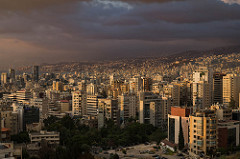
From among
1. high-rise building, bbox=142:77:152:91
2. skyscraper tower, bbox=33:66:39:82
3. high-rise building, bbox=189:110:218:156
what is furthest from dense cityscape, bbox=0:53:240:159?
skyscraper tower, bbox=33:66:39:82

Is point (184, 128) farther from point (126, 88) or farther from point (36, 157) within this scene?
point (126, 88)

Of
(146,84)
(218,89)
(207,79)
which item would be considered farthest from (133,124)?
(146,84)

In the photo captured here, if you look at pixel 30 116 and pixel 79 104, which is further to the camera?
pixel 79 104

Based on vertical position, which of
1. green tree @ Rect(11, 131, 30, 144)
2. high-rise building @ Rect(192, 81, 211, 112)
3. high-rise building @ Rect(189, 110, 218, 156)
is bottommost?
green tree @ Rect(11, 131, 30, 144)

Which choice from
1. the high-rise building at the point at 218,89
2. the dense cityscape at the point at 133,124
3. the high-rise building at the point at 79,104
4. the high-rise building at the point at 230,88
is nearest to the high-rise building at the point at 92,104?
the dense cityscape at the point at 133,124

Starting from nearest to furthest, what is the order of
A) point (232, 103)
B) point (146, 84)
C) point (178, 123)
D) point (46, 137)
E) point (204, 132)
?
point (204, 132) → point (178, 123) → point (46, 137) → point (232, 103) → point (146, 84)

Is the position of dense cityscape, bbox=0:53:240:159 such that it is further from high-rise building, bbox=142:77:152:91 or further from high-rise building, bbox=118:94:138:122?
high-rise building, bbox=142:77:152:91

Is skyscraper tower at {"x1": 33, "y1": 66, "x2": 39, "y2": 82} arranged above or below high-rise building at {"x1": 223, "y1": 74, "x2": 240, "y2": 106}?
above

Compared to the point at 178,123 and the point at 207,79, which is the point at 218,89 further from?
the point at 178,123

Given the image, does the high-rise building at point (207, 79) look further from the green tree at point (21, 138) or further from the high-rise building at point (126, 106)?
the green tree at point (21, 138)
